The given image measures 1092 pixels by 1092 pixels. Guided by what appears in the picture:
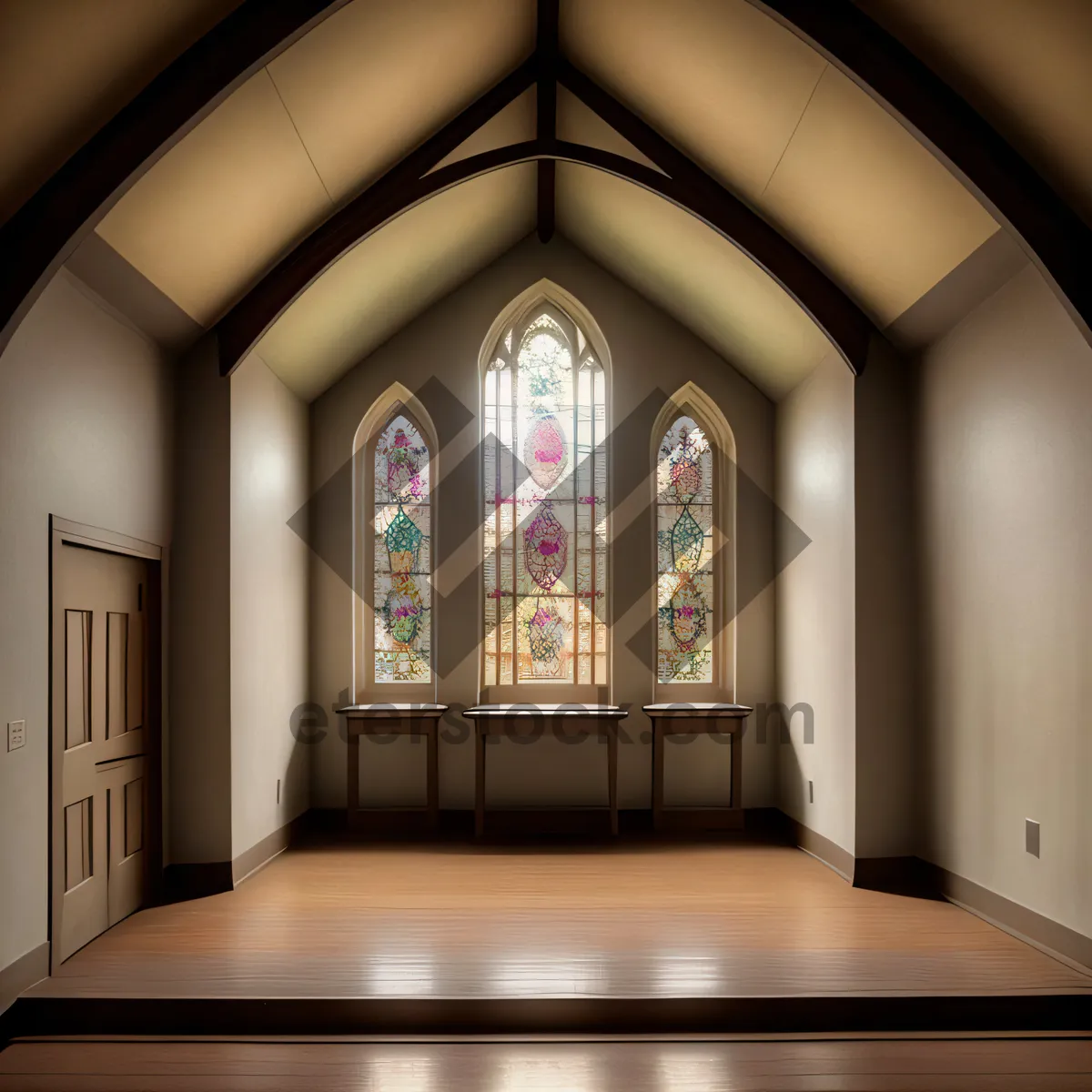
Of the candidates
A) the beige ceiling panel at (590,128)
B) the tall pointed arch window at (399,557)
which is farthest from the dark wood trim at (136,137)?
the tall pointed arch window at (399,557)

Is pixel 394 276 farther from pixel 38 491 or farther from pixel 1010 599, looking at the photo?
pixel 1010 599

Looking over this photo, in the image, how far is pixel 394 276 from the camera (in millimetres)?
5988

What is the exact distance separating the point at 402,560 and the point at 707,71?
3585 mm

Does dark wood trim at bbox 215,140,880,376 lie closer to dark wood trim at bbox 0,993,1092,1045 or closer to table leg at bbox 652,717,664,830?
table leg at bbox 652,717,664,830

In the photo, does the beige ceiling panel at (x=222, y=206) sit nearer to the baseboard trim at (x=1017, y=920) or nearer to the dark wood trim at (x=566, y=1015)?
the dark wood trim at (x=566, y=1015)

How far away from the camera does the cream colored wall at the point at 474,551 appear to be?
6602mm

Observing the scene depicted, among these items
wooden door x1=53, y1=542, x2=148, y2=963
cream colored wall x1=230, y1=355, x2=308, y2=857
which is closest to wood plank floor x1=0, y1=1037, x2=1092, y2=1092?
wooden door x1=53, y1=542, x2=148, y2=963

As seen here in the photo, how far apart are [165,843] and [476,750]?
6.14ft

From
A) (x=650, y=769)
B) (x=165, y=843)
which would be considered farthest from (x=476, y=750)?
(x=165, y=843)

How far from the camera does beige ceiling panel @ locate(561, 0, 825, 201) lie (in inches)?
161

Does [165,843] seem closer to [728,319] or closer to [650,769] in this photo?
[650,769]

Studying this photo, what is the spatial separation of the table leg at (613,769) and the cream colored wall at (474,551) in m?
0.30

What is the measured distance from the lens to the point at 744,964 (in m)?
3.97

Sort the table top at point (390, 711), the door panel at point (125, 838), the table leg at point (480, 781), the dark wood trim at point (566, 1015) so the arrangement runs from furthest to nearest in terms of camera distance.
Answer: the table top at point (390, 711), the table leg at point (480, 781), the door panel at point (125, 838), the dark wood trim at point (566, 1015)
